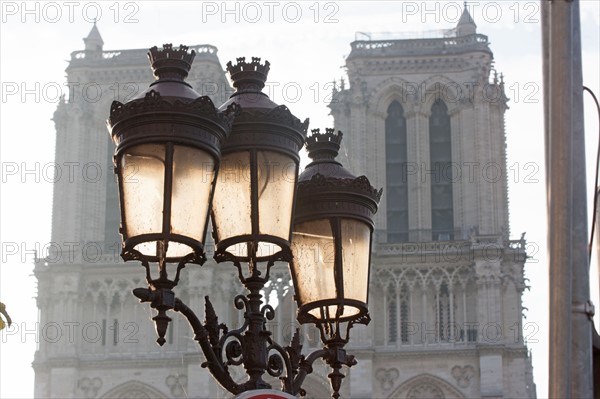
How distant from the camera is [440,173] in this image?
184ft

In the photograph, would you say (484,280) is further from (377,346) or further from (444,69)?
(444,69)

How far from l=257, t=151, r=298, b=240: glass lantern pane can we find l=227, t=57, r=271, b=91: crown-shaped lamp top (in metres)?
0.68

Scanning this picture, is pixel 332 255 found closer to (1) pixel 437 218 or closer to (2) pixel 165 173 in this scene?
(2) pixel 165 173

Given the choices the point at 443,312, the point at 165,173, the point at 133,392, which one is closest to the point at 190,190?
the point at 165,173

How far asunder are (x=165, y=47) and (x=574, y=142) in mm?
2767

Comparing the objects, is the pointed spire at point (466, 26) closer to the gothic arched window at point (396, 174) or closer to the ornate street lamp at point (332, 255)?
the gothic arched window at point (396, 174)

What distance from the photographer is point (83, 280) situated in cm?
5588

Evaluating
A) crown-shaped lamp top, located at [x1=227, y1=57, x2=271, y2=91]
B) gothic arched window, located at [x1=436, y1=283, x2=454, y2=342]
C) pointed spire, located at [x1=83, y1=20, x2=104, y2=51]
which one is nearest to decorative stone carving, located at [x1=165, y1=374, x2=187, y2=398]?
gothic arched window, located at [x1=436, y1=283, x2=454, y2=342]

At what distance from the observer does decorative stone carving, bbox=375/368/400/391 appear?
5372 centimetres

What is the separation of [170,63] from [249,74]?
0.74 metres

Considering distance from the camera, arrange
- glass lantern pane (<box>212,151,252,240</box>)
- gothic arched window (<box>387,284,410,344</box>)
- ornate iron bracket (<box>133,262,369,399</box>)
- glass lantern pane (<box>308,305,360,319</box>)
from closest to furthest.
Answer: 1. ornate iron bracket (<box>133,262,369,399</box>)
2. glass lantern pane (<box>212,151,252,240</box>)
3. glass lantern pane (<box>308,305,360,319</box>)
4. gothic arched window (<box>387,284,410,344</box>)

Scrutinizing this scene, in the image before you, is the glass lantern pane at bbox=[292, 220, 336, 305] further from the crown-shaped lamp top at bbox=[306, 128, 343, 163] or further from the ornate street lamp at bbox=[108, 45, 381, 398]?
the crown-shaped lamp top at bbox=[306, 128, 343, 163]

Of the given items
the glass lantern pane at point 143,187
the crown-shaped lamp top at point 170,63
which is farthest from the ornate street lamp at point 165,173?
the crown-shaped lamp top at point 170,63

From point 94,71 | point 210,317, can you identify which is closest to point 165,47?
point 210,317
